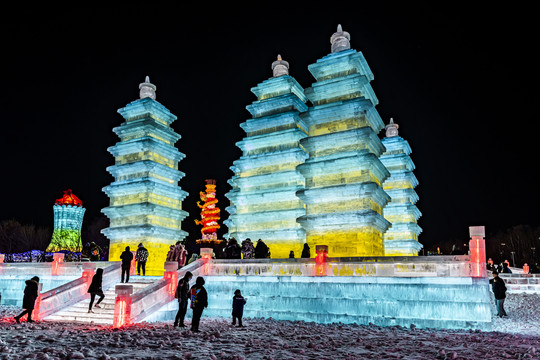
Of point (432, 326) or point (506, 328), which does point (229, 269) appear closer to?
point (432, 326)

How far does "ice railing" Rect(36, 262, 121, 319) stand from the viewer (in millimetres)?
16812

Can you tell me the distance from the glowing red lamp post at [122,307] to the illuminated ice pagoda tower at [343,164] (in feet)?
45.5

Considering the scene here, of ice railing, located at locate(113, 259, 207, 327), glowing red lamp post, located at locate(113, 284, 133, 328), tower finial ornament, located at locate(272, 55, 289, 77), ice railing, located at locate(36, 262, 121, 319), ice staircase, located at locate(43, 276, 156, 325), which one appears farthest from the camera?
tower finial ornament, located at locate(272, 55, 289, 77)

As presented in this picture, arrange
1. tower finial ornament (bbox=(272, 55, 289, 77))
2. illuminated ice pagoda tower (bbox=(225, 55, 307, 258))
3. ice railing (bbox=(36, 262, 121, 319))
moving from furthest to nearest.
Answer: tower finial ornament (bbox=(272, 55, 289, 77)) < illuminated ice pagoda tower (bbox=(225, 55, 307, 258)) < ice railing (bbox=(36, 262, 121, 319))

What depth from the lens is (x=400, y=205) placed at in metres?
38.4

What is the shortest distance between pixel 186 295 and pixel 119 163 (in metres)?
25.0

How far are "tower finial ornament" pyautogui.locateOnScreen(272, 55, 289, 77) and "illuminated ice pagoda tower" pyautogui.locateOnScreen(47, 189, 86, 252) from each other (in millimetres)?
29430

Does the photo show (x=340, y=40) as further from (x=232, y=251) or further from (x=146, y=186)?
(x=146, y=186)

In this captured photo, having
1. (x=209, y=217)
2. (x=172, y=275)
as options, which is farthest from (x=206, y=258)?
(x=209, y=217)

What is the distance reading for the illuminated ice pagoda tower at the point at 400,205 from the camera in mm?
38000

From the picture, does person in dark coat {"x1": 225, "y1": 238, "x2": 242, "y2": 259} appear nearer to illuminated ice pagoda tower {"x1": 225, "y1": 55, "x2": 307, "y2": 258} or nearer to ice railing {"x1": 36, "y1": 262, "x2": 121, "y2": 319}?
ice railing {"x1": 36, "y1": 262, "x2": 121, "y2": 319}

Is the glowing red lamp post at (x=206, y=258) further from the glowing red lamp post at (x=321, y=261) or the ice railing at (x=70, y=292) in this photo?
the glowing red lamp post at (x=321, y=261)

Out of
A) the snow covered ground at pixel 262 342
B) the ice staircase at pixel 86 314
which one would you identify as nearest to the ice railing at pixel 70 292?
the ice staircase at pixel 86 314

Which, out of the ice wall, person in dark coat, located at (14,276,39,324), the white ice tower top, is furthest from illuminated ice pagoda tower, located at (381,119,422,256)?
person in dark coat, located at (14,276,39,324)
